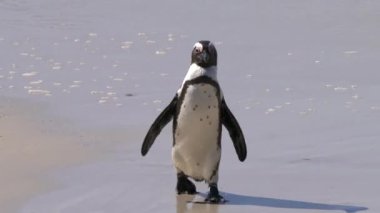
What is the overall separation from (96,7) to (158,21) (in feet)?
4.63

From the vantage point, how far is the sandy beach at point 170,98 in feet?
19.2

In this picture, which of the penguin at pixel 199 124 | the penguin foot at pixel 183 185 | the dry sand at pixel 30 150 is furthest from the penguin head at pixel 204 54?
the dry sand at pixel 30 150

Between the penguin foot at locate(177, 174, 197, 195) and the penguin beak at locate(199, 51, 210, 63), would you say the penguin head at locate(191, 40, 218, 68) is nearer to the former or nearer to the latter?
the penguin beak at locate(199, 51, 210, 63)

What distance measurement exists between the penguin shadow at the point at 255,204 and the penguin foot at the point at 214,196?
0.04 meters

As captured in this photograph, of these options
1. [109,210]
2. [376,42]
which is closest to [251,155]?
[109,210]

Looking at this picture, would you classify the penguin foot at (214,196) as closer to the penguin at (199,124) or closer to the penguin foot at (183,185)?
the penguin at (199,124)

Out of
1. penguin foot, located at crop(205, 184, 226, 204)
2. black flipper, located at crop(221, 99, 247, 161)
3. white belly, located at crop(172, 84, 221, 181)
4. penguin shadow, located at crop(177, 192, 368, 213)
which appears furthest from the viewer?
black flipper, located at crop(221, 99, 247, 161)

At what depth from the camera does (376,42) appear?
33.2 ft

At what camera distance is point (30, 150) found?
22.4 feet

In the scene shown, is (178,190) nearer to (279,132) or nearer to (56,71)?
(279,132)

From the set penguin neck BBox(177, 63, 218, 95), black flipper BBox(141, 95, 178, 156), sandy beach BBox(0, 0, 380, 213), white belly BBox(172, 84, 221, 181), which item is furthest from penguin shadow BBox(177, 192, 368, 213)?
penguin neck BBox(177, 63, 218, 95)

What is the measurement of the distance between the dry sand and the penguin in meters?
0.69

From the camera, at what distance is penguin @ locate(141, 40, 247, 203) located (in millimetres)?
5770

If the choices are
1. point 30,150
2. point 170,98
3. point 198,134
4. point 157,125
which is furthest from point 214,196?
point 170,98
